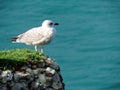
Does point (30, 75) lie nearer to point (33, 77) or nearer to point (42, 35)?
point (33, 77)

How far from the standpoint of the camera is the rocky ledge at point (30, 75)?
44.1ft

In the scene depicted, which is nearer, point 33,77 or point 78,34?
point 33,77

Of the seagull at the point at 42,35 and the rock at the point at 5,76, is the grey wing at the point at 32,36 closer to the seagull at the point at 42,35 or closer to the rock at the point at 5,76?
the seagull at the point at 42,35

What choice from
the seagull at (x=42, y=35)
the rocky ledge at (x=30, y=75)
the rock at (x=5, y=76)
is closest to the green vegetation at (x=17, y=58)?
the rocky ledge at (x=30, y=75)

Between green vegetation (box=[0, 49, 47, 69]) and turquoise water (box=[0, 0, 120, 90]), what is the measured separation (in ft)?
28.5

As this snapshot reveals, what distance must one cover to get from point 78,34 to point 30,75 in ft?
46.0

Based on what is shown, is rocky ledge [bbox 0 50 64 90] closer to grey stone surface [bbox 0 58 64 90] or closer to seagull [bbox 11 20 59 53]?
grey stone surface [bbox 0 58 64 90]

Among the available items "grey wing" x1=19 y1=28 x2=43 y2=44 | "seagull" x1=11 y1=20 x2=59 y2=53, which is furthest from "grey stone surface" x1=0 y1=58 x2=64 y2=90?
"grey wing" x1=19 y1=28 x2=43 y2=44

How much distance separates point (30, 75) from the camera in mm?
13695

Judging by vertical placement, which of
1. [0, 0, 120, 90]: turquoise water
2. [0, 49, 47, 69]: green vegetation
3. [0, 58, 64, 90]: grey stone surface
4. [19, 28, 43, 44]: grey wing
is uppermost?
[19, 28, 43, 44]: grey wing

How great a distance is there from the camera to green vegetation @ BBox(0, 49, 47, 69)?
44.9 ft

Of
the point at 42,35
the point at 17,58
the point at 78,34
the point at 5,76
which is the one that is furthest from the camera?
the point at 78,34

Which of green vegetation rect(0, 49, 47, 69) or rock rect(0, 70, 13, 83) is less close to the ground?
green vegetation rect(0, 49, 47, 69)

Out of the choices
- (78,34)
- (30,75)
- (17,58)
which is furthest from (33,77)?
(78,34)
